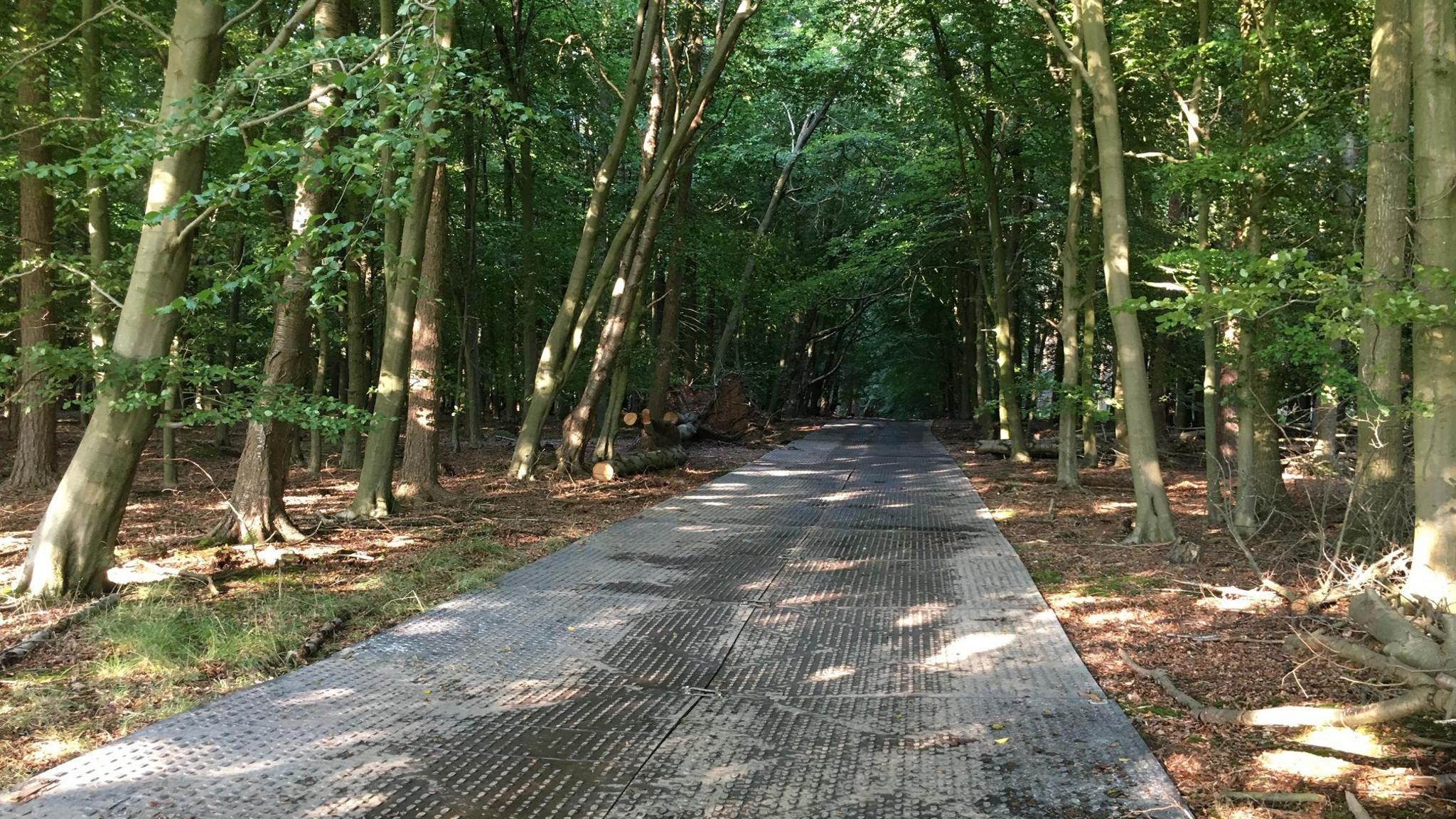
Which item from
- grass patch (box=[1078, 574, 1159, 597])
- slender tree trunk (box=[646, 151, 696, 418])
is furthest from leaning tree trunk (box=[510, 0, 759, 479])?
grass patch (box=[1078, 574, 1159, 597])

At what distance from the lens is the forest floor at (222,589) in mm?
4129

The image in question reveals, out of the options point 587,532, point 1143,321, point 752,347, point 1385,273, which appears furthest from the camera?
point 752,347

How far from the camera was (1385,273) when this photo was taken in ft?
19.9

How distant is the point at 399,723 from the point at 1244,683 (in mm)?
4101

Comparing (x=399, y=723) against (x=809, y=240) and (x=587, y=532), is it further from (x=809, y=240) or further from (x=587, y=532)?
(x=809, y=240)

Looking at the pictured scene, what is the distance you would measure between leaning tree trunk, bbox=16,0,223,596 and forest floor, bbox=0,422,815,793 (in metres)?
0.28

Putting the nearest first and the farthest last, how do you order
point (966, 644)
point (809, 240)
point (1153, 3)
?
point (966, 644)
point (1153, 3)
point (809, 240)

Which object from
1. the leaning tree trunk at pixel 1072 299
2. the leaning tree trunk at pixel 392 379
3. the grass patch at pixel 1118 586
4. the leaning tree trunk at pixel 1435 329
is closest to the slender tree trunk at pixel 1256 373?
the grass patch at pixel 1118 586

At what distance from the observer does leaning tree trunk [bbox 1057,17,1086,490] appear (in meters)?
12.7

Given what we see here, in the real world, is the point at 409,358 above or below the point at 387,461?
above

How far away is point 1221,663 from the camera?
513cm

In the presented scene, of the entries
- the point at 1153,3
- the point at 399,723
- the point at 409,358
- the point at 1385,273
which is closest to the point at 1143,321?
the point at 1153,3

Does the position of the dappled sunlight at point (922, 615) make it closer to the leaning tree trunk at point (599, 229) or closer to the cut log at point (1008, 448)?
the leaning tree trunk at point (599, 229)

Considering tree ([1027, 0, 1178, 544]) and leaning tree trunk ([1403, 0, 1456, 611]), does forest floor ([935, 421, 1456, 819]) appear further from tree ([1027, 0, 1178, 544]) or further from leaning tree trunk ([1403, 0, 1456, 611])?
leaning tree trunk ([1403, 0, 1456, 611])
